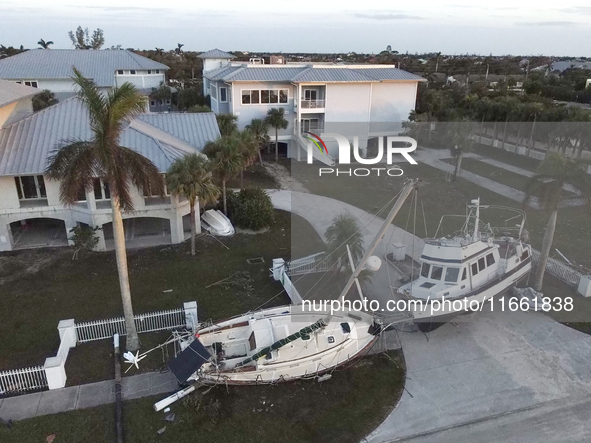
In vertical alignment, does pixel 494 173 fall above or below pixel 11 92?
below

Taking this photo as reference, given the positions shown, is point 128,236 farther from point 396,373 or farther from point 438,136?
point 438,136

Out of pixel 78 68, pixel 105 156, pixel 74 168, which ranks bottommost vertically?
pixel 74 168

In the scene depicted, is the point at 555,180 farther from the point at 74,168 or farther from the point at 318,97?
the point at 318,97

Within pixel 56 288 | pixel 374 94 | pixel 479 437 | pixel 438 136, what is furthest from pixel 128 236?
pixel 438 136

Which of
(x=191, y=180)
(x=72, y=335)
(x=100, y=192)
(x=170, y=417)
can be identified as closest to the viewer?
(x=170, y=417)

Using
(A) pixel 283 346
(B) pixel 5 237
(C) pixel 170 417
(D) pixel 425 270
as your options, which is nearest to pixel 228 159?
(B) pixel 5 237

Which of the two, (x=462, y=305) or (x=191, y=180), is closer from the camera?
(x=462, y=305)
